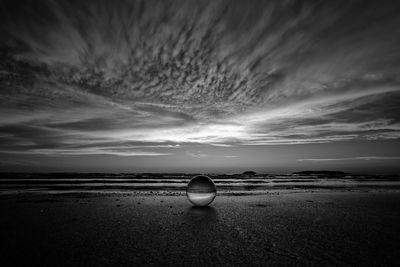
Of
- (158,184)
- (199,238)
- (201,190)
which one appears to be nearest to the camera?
(199,238)

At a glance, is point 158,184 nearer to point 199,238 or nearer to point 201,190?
point 201,190

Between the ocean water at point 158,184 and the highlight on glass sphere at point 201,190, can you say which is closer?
the highlight on glass sphere at point 201,190

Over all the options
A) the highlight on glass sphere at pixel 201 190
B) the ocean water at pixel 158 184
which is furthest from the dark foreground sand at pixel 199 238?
the ocean water at pixel 158 184

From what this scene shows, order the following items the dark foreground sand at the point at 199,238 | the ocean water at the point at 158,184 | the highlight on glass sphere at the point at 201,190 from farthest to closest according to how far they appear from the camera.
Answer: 1. the ocean water at the point at 158,184
2. the highlight on glass sphere at the point at 201,190
3. the dark foreground sand at the point at 199,238

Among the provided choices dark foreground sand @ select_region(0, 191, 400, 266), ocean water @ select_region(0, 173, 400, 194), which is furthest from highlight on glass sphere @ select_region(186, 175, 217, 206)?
ocean water @ select_region(0, 173, 400, 194)

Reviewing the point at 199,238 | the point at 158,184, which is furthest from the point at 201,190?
the point at 158,184

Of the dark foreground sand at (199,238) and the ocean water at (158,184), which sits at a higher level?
the ocean water at (158,184)

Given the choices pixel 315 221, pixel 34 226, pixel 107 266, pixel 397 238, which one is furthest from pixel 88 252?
pixel 397 238

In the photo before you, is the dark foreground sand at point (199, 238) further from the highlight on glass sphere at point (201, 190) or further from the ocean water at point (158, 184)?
the ocean water at point (158, 184)

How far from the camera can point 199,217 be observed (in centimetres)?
800

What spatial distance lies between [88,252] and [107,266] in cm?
94

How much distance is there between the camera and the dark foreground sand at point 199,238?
4277mm

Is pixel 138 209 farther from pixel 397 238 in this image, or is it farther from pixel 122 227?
pixel 397 238

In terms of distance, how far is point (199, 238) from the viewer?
555 centimetres
